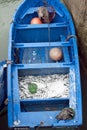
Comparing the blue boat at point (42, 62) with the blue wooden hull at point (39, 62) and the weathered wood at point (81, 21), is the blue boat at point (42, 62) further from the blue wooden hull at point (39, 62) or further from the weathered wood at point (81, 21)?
the weathered wood at point (81, 21)

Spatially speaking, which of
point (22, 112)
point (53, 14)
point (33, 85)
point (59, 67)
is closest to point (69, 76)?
point (59, 67)

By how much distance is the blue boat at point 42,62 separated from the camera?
15.8ft

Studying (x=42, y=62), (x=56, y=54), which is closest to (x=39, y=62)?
(x=42, y=62)

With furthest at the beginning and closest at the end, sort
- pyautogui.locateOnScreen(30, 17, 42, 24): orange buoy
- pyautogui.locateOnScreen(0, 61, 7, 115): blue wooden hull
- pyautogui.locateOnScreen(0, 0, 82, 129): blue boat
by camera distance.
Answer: pyautogui.locateOnScreen(30, 17, 42, 24): orange buoy, pyautogui.locateOnScreen(0, 61, 7, 115): blue wooden hull, pyautogui.locateOnScreen(0, 0, 82, 129): blue boat

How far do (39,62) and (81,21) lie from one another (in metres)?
0.95

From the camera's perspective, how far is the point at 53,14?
5898mm

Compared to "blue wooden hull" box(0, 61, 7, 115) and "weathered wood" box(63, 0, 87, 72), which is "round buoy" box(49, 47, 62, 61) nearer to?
"weathered wood" box(63, 0, 87, 72)

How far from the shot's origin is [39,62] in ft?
18.7

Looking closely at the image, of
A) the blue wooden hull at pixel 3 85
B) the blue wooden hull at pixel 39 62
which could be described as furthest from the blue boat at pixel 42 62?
the blue wooden hull at pixel 3 85

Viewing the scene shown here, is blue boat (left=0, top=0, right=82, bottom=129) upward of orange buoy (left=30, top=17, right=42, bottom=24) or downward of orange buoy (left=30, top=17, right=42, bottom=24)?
downward

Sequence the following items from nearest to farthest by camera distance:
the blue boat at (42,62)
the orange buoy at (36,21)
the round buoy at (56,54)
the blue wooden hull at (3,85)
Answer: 1. the blue boat at (42,62)
2. the blue wooden hull at (3,85)
3. the round buoy at (56,54)
4. the orange buoy at (36,21)

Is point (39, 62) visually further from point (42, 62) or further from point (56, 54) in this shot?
point (56, 54)

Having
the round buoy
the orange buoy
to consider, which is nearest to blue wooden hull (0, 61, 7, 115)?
the round buoy

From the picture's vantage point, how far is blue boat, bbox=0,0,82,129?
4824 millimetres
